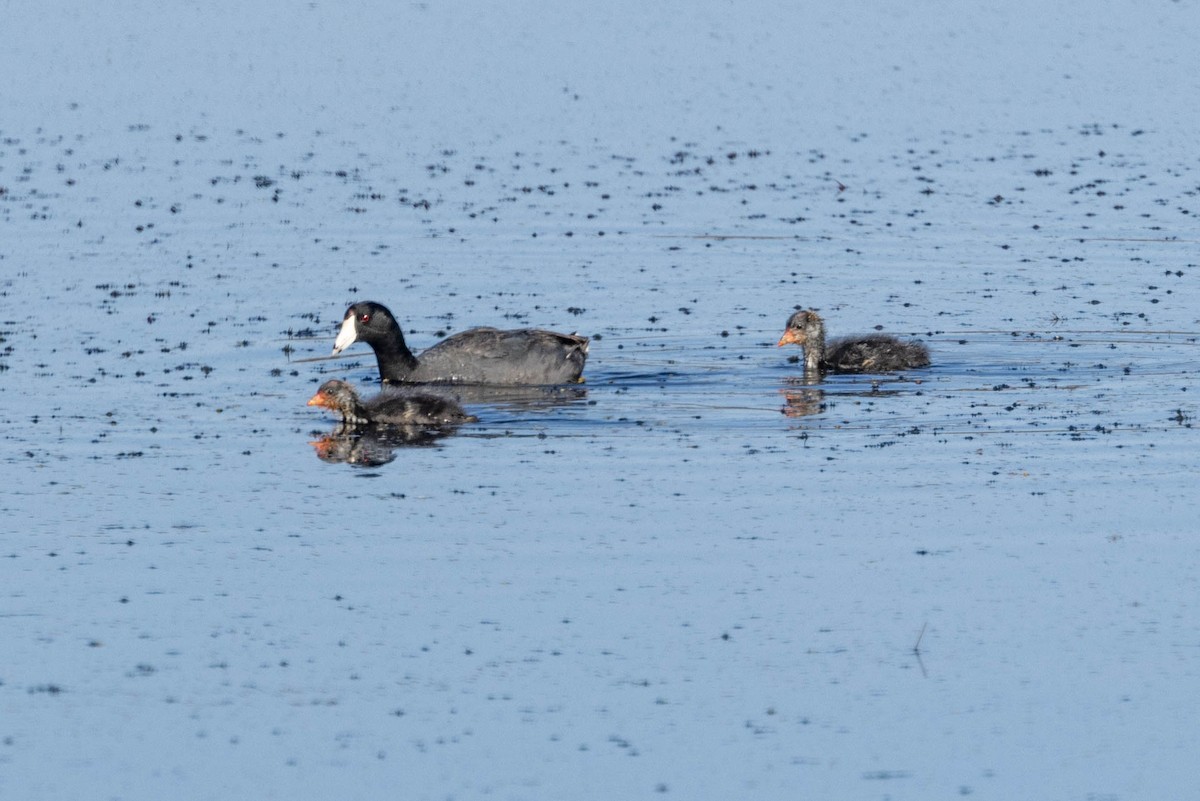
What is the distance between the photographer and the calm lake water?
365 inches

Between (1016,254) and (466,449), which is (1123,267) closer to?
(1016,254)

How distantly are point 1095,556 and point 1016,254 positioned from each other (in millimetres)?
10657

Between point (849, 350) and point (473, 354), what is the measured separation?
3215 mm

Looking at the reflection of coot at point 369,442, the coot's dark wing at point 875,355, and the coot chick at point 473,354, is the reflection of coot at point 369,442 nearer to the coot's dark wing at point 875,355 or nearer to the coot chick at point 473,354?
the coot chick at point 473,354

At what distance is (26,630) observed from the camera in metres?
10.5

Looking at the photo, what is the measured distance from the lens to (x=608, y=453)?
14.6 meters

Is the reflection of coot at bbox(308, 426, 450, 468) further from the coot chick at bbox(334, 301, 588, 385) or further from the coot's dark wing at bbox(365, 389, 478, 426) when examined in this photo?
the coot chick at bbox(334, 301, 588, 385)

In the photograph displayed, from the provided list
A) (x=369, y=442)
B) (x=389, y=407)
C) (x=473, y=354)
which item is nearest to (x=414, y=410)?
(x=389, y=407)

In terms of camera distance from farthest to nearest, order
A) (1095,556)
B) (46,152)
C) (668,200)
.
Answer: (46,152) → (668,200) → (1095,556)

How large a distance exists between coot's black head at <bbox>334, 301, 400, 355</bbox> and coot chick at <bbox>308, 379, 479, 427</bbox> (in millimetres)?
1736

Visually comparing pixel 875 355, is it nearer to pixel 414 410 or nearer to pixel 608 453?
pixel 608 453

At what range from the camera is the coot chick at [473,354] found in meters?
17.4

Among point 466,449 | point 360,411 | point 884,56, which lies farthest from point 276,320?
point 884,56

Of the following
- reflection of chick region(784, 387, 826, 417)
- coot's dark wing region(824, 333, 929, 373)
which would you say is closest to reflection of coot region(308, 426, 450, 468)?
reflection of chick region(784, 387, 826, 417)
